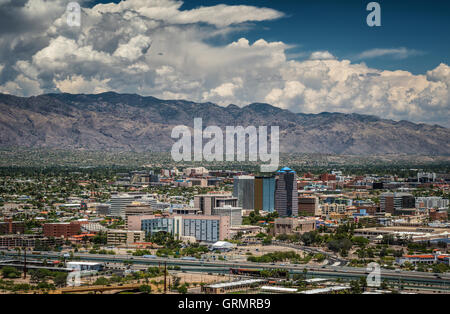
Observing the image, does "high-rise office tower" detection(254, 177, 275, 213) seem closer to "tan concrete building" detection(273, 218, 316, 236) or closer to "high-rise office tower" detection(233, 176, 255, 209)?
"high-rise office tower" detection(233, 176, 255, 209)

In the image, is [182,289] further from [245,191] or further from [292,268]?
[245,191]

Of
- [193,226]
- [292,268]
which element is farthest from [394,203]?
[292,268]

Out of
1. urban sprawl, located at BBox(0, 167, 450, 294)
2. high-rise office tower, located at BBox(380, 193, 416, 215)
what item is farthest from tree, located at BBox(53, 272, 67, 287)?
high-rise office tower, located at BBox(380, 193, 416, 215)

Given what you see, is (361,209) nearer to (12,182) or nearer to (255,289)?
(255,289)

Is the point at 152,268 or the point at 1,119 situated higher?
the point at 1,119

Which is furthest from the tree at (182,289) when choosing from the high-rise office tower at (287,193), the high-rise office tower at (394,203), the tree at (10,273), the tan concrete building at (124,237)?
the high-rise office tower at (394,203)

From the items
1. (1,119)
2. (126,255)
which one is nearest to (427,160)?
(1,119)
